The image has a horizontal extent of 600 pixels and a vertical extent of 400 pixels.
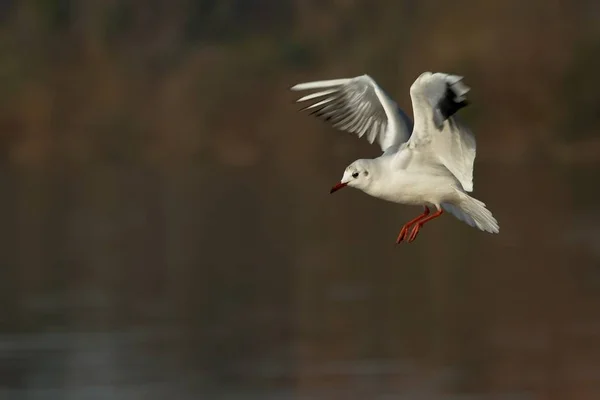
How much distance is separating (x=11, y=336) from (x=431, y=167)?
20.0ft

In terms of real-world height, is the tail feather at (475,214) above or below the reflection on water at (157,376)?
above

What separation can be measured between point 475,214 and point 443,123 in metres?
0.58

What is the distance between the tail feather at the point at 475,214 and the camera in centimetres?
1070

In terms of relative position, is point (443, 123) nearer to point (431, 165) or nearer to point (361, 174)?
point (431, 165)

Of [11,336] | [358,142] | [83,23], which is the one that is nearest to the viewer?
[11,336]

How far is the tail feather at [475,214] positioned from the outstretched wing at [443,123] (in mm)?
123

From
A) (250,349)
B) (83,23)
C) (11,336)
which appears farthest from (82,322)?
(83,23)

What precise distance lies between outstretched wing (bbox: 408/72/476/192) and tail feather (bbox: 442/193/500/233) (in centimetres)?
12

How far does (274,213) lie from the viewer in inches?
972

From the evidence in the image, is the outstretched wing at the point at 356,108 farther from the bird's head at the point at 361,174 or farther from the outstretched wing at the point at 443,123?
the bird's head at the point at 361,174

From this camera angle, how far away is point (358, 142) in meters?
30.7

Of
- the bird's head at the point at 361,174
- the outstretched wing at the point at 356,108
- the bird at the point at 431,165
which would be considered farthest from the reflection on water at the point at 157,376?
the bird's head at the point at 361,174

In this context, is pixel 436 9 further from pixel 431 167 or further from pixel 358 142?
pixel 431 167

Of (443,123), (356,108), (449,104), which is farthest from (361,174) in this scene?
(356,108)
